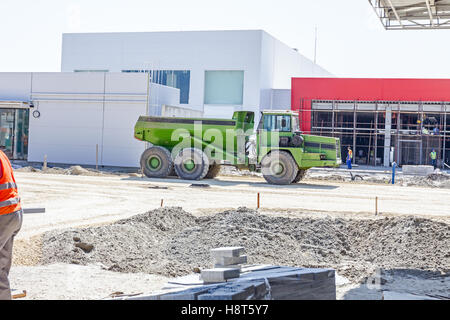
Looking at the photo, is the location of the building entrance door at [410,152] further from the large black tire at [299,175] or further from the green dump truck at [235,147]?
the large black tire at [299,175]

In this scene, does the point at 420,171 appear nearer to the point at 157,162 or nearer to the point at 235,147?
the point at 235,147

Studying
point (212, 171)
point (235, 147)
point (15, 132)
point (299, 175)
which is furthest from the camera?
point (15, 132)

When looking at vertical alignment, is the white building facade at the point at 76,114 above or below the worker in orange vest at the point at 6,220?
above

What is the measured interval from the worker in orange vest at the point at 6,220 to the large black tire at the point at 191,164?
1898cm

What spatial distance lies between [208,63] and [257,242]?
3861 centimetres

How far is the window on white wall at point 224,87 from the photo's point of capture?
159 feet

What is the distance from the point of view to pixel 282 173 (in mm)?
24938

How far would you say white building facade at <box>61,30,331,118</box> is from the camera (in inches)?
1886

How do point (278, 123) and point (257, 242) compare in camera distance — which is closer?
point (257, 242)

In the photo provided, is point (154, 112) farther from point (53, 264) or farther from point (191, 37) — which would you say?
point (53, 264)

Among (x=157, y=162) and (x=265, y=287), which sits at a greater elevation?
(x=157, y=162)

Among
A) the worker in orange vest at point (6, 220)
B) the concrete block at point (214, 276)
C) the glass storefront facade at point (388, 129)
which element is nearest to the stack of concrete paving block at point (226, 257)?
the concrete block at point (214, 276)

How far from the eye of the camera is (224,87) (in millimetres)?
48938

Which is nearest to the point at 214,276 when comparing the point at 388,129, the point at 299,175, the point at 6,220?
the point at 6,220
